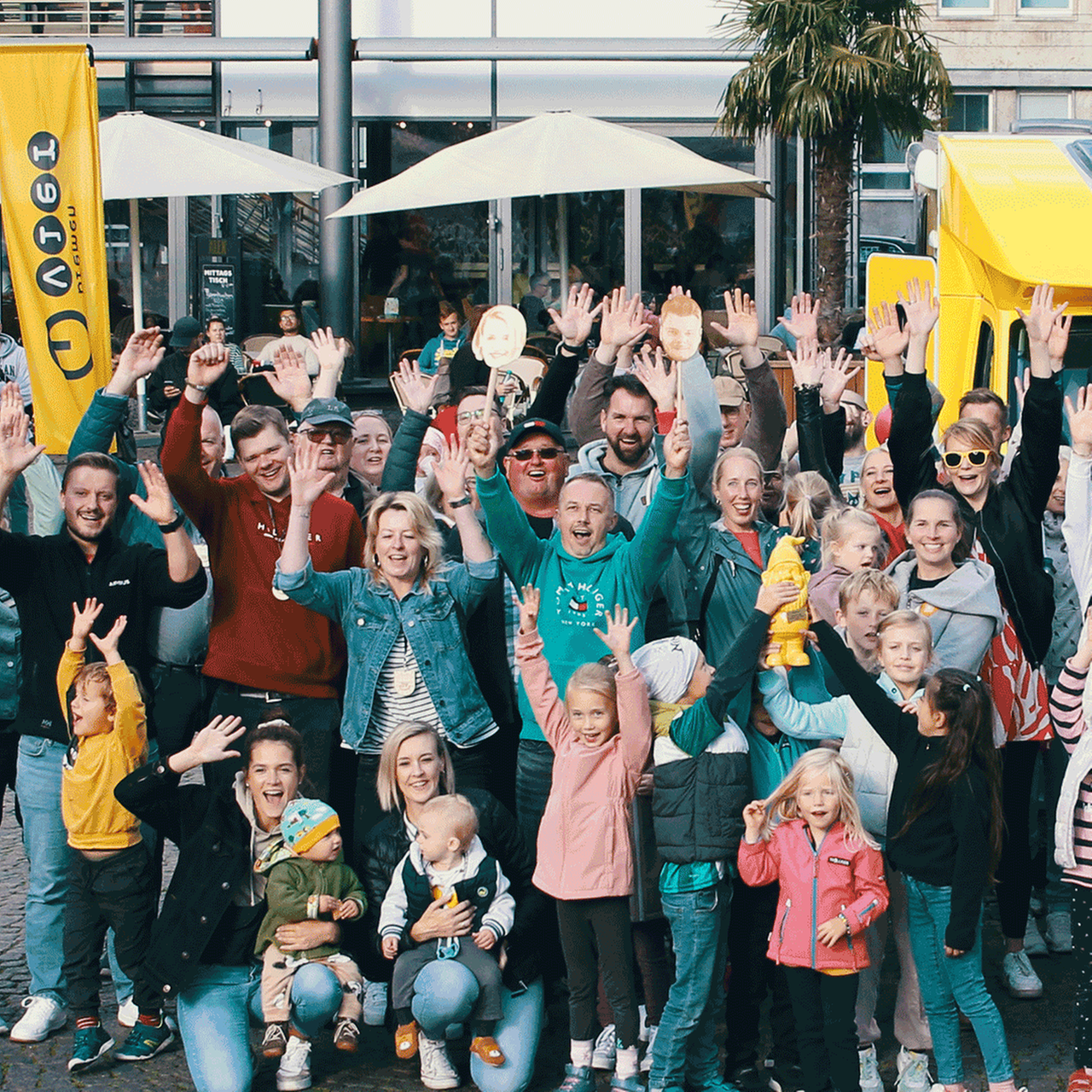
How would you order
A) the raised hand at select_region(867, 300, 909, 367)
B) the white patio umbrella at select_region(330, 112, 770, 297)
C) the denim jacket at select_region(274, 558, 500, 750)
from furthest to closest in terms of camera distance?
the white patio umbrella at select_region(330, 112, 770, 297), the raised hand at select_region(867, 300, 909, 367), the denim jacket at select_region(274, 558, 500, 750)

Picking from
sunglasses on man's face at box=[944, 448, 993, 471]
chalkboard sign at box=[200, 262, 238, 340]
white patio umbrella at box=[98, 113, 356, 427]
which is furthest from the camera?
chalkboard sign at box=[200, 262, 238, 340]

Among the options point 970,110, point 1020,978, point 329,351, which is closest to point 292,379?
point 329,351

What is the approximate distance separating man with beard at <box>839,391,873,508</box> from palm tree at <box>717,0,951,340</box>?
7.32 m

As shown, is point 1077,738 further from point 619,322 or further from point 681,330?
point 619,322

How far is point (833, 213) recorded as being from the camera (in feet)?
58.7

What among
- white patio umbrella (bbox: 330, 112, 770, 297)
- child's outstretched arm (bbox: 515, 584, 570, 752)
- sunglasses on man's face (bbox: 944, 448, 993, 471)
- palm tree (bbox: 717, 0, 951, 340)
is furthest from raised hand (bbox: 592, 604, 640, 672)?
palm tree (bbox: 717, 0, 951, 340)

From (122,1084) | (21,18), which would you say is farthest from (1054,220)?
(21,18)

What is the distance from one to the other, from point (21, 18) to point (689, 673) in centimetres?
1711

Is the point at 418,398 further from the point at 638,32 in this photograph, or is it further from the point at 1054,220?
the point at 638,32

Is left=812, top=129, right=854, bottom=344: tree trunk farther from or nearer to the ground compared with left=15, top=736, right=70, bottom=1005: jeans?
farther from the ground

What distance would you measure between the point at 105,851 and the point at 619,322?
115 inches

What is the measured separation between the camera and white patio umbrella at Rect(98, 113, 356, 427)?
9492 mm

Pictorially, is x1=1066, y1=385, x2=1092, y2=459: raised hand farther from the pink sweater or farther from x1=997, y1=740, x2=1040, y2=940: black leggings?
the pink sweater

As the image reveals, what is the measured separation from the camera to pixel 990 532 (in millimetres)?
6008
